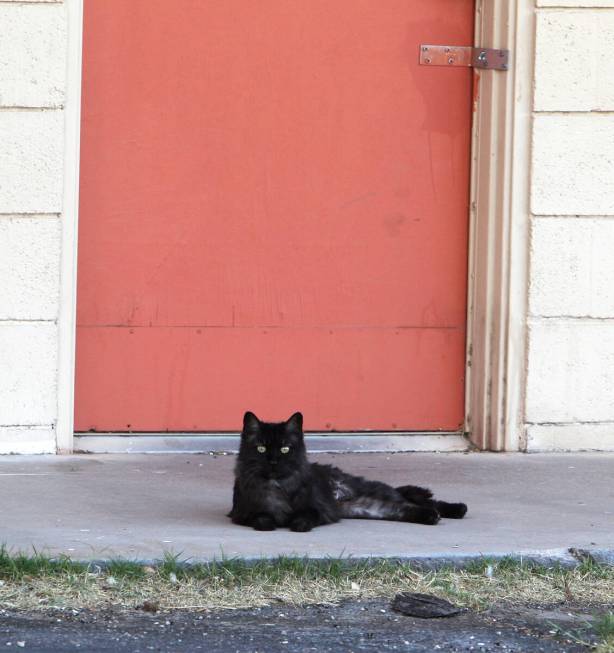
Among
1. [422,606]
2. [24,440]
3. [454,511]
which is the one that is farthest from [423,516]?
[24,440]

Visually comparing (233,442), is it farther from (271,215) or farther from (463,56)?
(463,56)

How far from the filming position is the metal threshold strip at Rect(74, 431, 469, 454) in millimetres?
7445

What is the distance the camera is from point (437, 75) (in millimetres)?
7707

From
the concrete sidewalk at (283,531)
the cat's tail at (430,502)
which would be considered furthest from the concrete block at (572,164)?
the cat's tail at (430,502)

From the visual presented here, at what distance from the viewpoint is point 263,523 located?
549 cm

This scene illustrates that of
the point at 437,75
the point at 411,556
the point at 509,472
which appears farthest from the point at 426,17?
the point at 411,556

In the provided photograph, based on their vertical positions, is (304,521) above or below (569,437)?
below

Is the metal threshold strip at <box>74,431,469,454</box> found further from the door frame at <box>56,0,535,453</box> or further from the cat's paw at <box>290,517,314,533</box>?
the cat's paw at <box>290,517,314,533</box>

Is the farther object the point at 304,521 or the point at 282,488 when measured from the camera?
Result: the point at 282,488

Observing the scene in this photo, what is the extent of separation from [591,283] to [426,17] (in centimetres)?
175

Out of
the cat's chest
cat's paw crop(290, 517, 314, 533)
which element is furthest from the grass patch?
the cat's chest

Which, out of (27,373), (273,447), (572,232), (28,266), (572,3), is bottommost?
(273,447)

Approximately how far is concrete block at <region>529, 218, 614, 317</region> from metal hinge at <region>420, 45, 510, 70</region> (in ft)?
2.96

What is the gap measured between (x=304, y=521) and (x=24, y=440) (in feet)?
7.50
